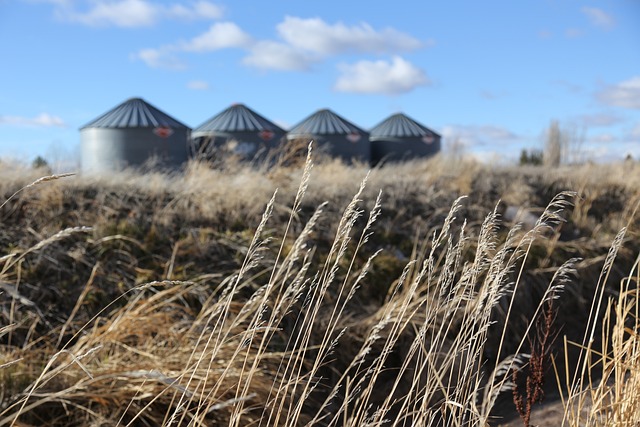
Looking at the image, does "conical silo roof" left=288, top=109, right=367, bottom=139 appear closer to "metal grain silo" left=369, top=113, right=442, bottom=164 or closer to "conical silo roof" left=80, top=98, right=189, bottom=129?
"metal grain silo" left=369, top=113, right=442, bottom=164

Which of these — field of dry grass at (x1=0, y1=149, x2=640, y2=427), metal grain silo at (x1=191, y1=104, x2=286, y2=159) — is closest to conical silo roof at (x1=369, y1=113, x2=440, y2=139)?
metal grain silo at (x1=191, y1=104, x2=286, y2=159)

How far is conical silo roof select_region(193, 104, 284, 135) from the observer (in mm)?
13258

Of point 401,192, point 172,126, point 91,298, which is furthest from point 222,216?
point 172,126

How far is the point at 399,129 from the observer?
1569cm

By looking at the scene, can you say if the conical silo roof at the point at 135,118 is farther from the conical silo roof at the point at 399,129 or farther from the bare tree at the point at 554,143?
the bare tree at the point at 554,143

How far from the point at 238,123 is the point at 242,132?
361mm

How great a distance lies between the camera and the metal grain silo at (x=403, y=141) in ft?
50.3

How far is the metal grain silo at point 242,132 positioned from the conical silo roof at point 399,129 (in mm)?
3169

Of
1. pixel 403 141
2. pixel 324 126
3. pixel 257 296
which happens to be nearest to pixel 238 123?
pixel 324 126

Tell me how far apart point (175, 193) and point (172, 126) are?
5449 mm

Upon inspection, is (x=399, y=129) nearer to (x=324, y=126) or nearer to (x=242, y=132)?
(x=324, y=126)

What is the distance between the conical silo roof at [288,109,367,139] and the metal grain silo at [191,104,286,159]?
3.65 feet

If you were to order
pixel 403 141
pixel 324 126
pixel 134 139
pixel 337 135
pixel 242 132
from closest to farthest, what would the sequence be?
pixel 134 139, pixel 242 132, pixel 337 135, pixel 324 126, pixel 403 141

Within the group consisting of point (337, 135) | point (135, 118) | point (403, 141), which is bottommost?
point (403, 141)
